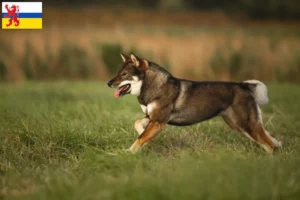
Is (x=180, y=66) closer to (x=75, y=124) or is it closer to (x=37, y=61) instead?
(x=37, y=61)

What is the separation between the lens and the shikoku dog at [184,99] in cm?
841

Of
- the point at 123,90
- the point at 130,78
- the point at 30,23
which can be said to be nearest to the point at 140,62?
the point at 130,78

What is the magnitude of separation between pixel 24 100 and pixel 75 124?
482cm

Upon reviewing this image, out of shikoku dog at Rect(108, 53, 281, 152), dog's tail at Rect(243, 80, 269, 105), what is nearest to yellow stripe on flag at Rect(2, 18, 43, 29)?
shikoku dog at Rect(108, 53, 281, 152)

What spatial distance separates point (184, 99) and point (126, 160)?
1603 mm

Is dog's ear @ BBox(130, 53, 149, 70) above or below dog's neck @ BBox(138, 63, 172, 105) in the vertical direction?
above

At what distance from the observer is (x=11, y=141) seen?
8875 mm

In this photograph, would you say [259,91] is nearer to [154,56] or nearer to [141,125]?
[141,125]

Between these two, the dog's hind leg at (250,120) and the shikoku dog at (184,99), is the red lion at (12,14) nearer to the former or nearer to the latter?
the shikoku dog at (184,99)

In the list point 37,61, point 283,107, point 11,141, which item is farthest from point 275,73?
point 11,141

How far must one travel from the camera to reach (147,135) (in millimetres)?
8227

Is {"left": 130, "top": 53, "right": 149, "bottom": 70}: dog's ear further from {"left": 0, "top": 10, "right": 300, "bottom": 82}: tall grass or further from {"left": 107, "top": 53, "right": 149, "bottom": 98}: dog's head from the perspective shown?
{"left": 0, "top": 10, "right": 300, "bottom": 82}: tall grass

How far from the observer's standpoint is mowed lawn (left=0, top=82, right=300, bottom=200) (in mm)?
6047

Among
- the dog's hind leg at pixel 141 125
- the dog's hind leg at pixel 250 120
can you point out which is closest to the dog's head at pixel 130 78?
the dog's hind leg at pixel 141 125
